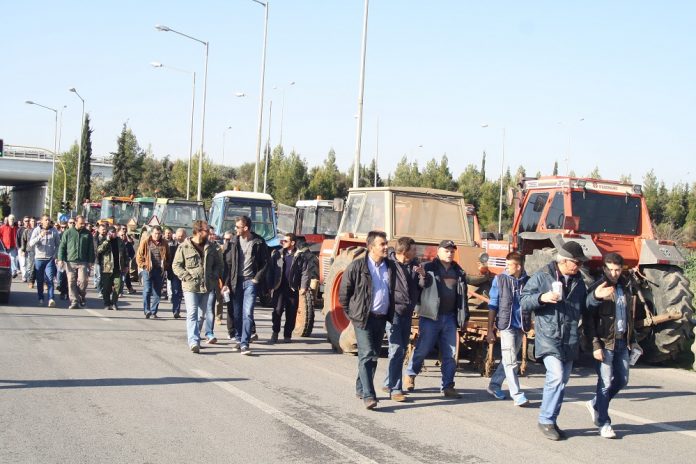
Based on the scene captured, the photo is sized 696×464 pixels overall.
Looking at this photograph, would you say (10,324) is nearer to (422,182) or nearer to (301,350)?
(301,350)

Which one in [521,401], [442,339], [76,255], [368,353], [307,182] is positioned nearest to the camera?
[368,353]

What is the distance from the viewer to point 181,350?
505 inches

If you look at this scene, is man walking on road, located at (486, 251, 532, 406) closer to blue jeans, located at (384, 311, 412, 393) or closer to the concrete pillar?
blue jeans, located at (384, 311, 412, 393)

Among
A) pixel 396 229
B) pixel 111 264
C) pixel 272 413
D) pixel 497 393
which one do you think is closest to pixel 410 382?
pixel 497 393

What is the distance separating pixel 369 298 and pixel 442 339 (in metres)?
1.29

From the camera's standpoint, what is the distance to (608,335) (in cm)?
823

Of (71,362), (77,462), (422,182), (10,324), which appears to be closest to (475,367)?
(71,362)

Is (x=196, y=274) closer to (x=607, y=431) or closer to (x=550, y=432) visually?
(x=550, y=432)

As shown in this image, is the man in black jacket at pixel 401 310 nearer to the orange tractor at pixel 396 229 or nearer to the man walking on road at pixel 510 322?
the man walking on road at pixel 510 322

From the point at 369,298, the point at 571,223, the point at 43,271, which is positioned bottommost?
the point at 43,271

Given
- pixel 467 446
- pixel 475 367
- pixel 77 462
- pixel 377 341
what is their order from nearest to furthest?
pixel 77 462 < pixel 467 446 < pixel 377 341 < pixel 475 367

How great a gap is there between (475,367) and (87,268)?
31.7 ft

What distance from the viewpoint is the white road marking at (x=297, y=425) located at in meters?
7.08

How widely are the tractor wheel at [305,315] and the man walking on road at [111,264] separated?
5208 millimetres
